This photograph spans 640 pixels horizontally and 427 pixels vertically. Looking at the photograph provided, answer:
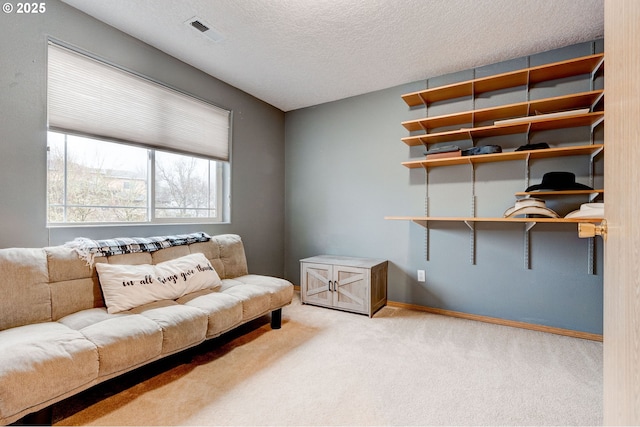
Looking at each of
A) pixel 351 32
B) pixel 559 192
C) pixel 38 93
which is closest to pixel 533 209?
pixel 559 192

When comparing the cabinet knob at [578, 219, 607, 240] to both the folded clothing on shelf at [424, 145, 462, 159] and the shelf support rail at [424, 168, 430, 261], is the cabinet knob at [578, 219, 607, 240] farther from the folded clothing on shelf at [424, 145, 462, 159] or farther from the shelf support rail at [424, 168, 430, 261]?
the shelf support rail at [424, 168, 430, 261]

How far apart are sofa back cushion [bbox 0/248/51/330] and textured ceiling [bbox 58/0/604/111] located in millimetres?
1759

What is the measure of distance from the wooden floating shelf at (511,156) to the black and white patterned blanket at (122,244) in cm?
227

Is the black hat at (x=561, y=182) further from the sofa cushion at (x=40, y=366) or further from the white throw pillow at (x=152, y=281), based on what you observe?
the sofa cushion at (x=40, y=366)

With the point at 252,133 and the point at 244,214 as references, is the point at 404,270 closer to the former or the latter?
the point at 244,214

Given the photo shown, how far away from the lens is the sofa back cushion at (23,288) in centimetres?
162

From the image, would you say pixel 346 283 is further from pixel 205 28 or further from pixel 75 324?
pixel 205 28

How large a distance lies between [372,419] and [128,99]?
286cm

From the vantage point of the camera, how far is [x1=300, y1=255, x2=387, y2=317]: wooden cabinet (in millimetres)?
2988

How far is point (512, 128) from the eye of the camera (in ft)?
8.74

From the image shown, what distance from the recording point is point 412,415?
5.01ft

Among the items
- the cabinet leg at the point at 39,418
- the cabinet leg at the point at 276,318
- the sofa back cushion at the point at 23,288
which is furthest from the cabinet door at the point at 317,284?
the cabinet leg at the point at 39,418

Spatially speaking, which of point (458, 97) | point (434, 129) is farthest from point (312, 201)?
point (458, 97)

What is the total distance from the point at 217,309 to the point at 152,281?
518 mm
